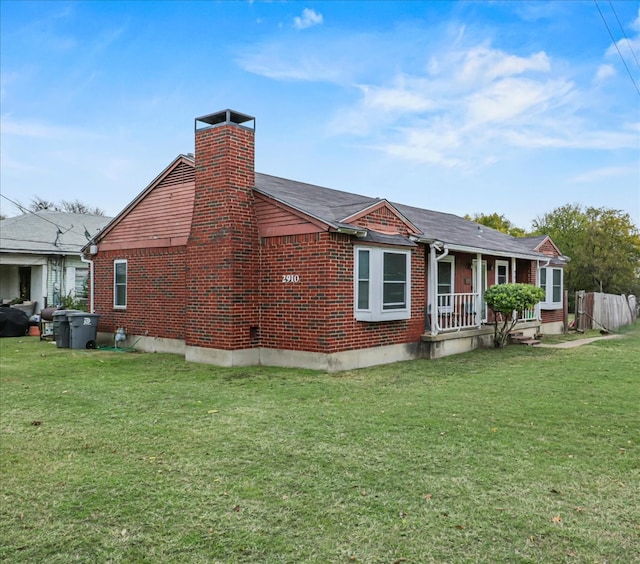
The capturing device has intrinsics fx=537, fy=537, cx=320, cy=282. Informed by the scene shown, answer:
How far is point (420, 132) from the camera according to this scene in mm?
18984

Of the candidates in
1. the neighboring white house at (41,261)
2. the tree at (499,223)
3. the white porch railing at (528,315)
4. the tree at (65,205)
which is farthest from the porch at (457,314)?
the tree at (65,205)

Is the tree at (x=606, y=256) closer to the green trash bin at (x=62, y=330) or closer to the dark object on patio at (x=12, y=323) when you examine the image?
the green trash bin at (x=62, y=330)

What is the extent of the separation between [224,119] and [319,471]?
8608mm

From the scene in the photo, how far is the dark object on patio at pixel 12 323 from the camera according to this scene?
17516 mm

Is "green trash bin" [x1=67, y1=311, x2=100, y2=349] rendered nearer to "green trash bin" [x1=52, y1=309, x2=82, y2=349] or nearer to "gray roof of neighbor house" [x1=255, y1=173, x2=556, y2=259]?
"green trash bin" [x1=52, y1=309, x2=82, y2=349]

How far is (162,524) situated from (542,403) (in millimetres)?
5589

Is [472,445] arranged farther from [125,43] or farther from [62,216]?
A: [62,216]

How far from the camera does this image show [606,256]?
30625 millimetres

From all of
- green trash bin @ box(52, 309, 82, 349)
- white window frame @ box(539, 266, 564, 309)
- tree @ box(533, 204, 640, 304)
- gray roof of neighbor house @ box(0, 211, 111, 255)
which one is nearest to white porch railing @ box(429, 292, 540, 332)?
white window frame @ box(539, 266, 564, 309)

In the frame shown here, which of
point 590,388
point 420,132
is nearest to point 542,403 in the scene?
point 590,388

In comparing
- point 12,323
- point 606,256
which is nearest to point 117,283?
point 12,323

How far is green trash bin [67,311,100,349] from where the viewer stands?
46.8 ft

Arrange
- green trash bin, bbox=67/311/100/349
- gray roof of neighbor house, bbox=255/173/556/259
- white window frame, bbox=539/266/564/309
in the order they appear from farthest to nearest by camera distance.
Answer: white window frame, bbox=539/266/564/309, green trash bin, bbox=67/311/100/349, gray roof of neighbor house, bbox=255/173/556/259

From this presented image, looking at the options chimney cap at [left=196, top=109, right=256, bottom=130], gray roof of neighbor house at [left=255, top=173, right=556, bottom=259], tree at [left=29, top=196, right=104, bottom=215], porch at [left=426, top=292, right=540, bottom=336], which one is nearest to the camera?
gray roof of neighbor house at [left=255, top=173, right=556, bottom=259]
